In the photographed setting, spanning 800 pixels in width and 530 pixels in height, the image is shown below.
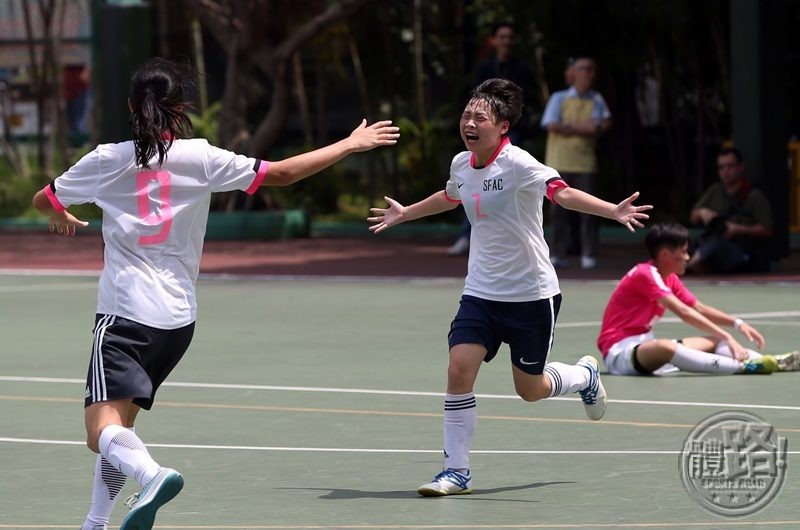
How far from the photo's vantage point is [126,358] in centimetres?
595

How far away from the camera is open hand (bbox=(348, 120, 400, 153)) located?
20.7ft

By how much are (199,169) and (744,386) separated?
463 centimetres

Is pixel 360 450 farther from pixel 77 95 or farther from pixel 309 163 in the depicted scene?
pixel 77 95

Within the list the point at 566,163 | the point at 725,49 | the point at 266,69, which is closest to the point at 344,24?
the point at 266,69

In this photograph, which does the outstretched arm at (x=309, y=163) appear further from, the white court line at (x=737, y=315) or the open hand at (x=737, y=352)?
the white court line at (x=737, y=315)

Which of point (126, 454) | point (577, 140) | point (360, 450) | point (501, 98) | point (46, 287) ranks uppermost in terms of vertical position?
point (501, 98)

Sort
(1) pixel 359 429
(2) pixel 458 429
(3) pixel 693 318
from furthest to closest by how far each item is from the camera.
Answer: (3) pixel 693 318, (1) pixel 359 429, (2) pixel 458 429

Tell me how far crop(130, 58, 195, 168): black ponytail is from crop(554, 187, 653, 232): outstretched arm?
1.63 metres

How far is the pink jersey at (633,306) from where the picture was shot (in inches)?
403

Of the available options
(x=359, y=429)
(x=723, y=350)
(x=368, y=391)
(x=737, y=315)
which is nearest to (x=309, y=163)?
(x=359, y=429)

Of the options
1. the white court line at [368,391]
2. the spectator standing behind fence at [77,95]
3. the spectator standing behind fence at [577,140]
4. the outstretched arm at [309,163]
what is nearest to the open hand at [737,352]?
the white court line at [368,391]

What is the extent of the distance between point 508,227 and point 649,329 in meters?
3.26

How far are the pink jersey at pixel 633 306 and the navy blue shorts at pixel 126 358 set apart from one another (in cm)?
467

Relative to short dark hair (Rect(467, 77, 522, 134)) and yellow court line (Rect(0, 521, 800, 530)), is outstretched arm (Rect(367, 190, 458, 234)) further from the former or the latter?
yellow court line (Rect(0, 521, 800, 530))
